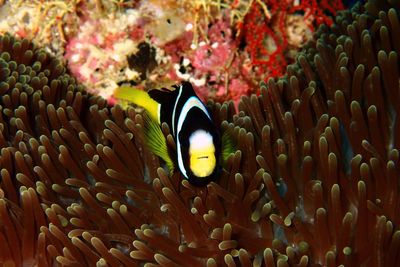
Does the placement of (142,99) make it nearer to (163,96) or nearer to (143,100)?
(143,100)

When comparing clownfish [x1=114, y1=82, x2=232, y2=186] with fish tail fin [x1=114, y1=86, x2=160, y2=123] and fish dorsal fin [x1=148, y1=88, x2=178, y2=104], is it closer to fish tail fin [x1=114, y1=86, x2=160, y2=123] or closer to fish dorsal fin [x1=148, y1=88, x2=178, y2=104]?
fish dorsal fin [x1=148, y1=88, x2=178, y2=104]

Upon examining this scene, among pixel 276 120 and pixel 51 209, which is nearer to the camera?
pixel 51 209

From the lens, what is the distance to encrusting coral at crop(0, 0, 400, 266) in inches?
69.9

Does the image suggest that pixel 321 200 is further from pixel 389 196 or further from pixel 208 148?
pixel 208 148

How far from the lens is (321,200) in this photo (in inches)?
72.4

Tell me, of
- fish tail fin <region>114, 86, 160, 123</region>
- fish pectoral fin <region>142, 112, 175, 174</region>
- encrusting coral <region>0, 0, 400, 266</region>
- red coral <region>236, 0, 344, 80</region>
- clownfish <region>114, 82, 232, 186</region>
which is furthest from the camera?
red coral <region>236, 0, 344, 80</region>

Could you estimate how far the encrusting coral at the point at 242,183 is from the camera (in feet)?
5.82

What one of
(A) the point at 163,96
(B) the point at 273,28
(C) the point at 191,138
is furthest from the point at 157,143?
(B) the point at 273,28

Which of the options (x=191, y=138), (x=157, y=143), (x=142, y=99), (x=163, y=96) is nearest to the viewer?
(x=191, y=138)

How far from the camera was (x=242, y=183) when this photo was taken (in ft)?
6.32

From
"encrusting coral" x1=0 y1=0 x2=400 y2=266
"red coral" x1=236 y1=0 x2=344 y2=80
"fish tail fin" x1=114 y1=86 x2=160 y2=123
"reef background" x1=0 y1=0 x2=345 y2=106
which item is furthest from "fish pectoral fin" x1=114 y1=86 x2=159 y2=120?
"red coral" x1=236 y1=0 x2=344 y2=80

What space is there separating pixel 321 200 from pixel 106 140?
124 cm

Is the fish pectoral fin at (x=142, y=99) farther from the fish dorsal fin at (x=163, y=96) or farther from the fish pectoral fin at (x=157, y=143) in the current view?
the fish pectoral fin at (x=157, y=143)

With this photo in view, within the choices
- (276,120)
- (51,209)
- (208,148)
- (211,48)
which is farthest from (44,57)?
(208,148)
